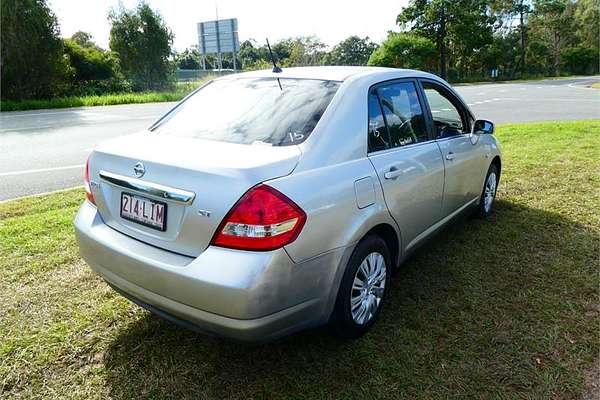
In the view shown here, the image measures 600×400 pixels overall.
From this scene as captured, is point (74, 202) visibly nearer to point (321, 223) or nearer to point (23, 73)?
point (321, 223)

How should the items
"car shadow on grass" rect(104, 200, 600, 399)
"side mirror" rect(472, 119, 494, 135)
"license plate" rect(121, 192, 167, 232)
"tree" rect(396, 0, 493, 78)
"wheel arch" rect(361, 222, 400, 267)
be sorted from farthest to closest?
"tree" rect(396, 0, 493, 78) → "side mirror" rect(472, 119, 494, 135) → "wheel arch" rect(361, 222, 400, 267) → "car shadow on grass" rect(104, 200, 600, 399) → "license plate" rect(121, 192, 167, 232)

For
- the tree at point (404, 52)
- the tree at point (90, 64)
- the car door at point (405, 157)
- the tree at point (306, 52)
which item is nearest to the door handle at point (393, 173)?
the car door at point (405, 157)

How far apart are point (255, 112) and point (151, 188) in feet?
2.78

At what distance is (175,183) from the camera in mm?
2246

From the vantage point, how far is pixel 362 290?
9.09 feet

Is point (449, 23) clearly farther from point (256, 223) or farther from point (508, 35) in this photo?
point (256, 223)

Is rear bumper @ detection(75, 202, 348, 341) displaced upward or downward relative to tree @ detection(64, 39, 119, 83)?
downward

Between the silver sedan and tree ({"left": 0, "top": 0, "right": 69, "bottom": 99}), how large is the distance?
2307cm

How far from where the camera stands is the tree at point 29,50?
21344 mm

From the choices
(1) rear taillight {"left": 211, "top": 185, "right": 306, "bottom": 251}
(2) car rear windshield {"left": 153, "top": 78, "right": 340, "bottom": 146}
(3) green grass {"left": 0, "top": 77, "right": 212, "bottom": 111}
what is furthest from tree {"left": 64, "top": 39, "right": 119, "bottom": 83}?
(1) rear taillight {"left": 211, "top": 185, "right": 306, "bottom": 251}

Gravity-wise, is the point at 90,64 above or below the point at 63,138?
above

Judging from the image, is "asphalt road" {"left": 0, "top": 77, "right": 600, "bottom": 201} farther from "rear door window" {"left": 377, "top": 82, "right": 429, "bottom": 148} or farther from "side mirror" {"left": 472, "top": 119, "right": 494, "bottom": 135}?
"side mirror" {"left": 472, "top": 119, "right": 494, "bottom": 135}

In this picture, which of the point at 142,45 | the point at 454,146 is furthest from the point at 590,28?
the point at 454,146

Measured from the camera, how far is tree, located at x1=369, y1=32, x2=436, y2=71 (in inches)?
1834
